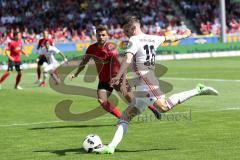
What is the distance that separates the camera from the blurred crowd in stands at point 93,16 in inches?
2096

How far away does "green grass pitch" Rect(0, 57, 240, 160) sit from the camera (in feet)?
39.9

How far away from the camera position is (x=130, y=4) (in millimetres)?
61438

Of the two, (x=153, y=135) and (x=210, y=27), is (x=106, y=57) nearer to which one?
(x=153, y=135)

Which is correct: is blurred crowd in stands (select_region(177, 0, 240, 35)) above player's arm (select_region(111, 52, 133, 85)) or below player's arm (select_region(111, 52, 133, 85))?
below

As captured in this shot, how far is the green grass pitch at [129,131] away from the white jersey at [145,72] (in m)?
0.87

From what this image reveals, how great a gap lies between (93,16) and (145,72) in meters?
45.9

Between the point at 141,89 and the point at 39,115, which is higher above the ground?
the point at 141,89

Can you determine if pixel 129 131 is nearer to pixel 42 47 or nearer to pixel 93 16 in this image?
pixel 42 47

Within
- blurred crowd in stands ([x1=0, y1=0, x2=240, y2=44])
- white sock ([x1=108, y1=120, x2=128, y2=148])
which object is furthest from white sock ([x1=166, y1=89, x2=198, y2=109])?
blurred crowd in stands ([x1=0, y1=0, x2=240, y2=44])

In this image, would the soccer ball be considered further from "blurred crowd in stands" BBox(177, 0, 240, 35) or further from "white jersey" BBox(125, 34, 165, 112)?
"blurred crowd in stands" BBox(177, 0, 240, 35)

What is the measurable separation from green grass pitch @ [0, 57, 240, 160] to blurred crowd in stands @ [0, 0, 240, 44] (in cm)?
2786

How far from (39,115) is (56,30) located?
33853 mm

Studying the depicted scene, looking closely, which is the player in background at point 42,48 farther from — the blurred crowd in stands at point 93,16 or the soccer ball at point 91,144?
the soccer ball at point 91,144

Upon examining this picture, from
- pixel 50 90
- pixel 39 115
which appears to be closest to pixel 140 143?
pixel 39 115
